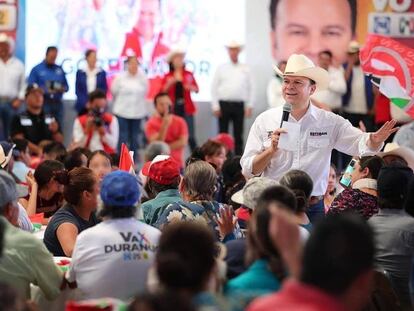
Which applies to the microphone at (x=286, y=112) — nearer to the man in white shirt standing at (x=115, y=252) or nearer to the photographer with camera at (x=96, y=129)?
the man in white shirt standing at (x=115, y=252)

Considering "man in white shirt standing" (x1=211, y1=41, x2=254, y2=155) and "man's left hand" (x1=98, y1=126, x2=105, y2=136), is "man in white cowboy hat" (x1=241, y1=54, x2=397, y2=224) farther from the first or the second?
"man in white shirt standing" (x1=211, y1=41, x2=254, y2=155)

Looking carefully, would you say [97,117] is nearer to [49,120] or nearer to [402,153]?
[49,120]

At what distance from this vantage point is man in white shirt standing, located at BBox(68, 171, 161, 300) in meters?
4.89

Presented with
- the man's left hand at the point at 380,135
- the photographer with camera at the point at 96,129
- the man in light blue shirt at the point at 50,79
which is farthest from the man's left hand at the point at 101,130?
the man's left hand at the point at 380,135

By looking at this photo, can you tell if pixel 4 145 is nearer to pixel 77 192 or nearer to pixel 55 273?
pixel 77 192

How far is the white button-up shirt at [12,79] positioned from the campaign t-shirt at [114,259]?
33.6ft

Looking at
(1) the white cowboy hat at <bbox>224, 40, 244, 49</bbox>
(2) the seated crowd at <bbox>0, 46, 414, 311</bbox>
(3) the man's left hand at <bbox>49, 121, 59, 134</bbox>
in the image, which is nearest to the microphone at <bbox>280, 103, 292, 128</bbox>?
(2) the seated crowd at <bbox>0, 46, 414, 311</bbox>

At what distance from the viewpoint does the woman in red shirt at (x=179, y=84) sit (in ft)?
48.4

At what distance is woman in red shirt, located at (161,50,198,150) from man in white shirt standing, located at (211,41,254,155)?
0.36m

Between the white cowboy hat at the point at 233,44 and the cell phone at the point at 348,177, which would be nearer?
the cell phone at the point at 348,177

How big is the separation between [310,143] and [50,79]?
8344mm

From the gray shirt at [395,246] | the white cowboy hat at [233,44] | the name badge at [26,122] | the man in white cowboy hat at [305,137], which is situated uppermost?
the white cowboy hat at [233,44]

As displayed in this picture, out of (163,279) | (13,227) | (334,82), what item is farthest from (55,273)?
(334,82)

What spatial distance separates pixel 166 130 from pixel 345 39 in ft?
11.5
